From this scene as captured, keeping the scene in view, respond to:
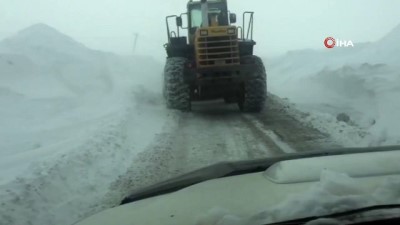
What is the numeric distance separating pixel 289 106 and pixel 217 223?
12.2 m

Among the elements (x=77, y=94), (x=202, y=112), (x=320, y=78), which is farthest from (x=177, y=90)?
(x=320, y=78)

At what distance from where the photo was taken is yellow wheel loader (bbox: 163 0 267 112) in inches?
468

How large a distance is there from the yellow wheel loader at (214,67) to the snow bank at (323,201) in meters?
9.96

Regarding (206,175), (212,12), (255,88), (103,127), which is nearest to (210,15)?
(212,12)

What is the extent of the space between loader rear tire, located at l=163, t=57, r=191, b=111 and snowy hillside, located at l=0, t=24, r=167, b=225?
57 centimetres

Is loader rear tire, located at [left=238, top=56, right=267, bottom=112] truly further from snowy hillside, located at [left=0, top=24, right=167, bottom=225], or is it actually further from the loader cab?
snowy hillside, located at [left=0, top=24, right=167, bottom=225]

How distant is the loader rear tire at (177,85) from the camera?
1211 centimetres

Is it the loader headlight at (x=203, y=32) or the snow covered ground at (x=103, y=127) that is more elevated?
the loader headlight at (x=203, y=32)

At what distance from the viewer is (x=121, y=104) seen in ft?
44.4

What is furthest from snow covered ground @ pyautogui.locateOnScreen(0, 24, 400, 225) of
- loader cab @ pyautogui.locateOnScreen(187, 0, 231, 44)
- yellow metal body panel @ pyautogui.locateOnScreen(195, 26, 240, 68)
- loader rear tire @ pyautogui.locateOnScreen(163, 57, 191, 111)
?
loader cab @ pyautogui.locateOnScreen(187, 0, 231, 44)

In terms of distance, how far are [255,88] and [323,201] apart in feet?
34.7

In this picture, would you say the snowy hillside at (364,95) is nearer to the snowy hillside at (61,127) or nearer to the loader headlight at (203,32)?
the loader headlight at (203,32)

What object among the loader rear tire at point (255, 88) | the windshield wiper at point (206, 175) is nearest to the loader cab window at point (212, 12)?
the loader rear tire at point (255, 88)

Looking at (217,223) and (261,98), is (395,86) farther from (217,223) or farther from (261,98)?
(217,223)
